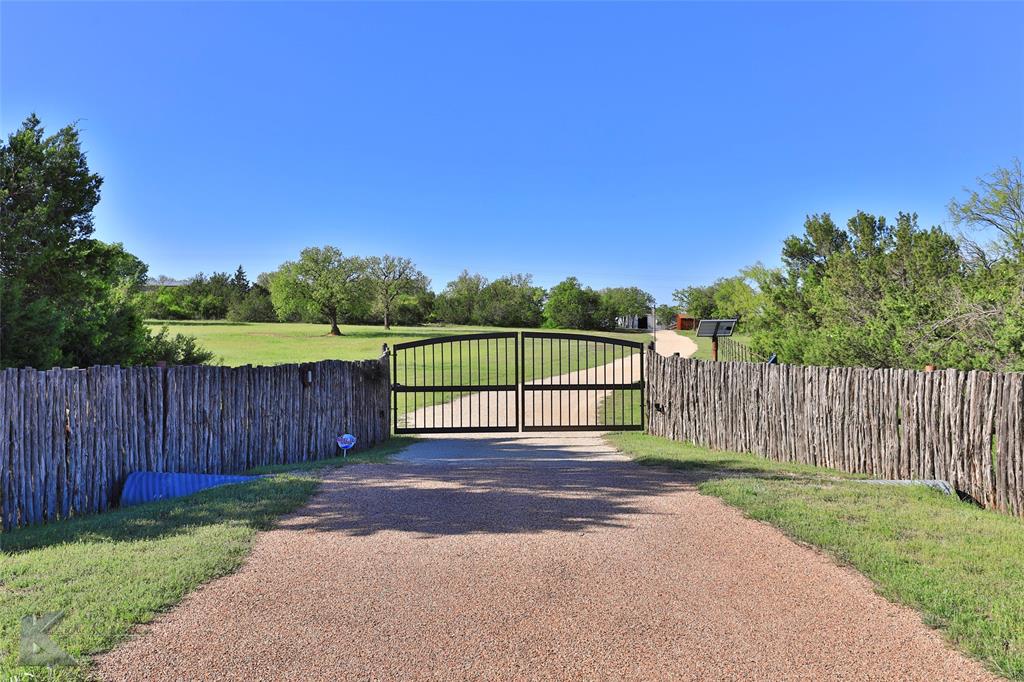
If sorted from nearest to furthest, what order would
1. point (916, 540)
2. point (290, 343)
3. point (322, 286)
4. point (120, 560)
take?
point (120, 560) < point (916, 540) < point (290, 343) < point (322, 286)

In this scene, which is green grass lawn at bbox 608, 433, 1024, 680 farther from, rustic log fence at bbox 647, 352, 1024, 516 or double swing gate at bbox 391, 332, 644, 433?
double swing gate at bbox 391, 332, 644, 433

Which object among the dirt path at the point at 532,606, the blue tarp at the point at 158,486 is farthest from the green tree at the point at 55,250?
the dirt path at the point at 532,606

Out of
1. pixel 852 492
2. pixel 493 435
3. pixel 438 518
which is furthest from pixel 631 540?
pixel 493 435

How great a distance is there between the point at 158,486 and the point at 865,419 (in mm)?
9023

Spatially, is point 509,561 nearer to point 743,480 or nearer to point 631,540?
point 631,540

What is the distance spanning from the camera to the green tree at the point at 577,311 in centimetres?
6750

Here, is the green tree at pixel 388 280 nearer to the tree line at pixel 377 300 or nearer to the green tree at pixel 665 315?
the tree line at pixel 377 300

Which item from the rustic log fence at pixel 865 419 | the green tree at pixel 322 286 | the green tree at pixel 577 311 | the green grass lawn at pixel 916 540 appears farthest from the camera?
the green tree at pixel 577 311

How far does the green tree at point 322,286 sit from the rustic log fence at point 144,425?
156ft

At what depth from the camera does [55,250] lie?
12898mm

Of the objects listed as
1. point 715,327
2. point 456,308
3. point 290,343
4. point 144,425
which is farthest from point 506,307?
point 144,425

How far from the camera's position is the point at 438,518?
697 centimetres

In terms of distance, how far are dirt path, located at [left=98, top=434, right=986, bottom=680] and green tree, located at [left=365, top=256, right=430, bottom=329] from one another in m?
56.8

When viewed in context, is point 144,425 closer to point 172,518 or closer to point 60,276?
point 172,518
